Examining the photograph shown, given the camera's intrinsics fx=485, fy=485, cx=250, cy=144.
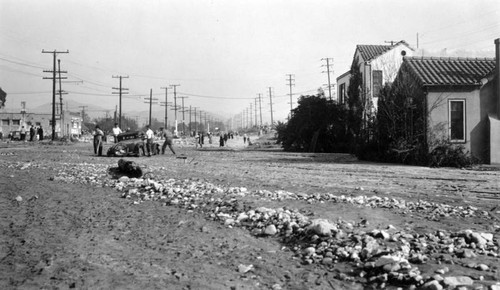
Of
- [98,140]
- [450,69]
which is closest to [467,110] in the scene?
[450,69]

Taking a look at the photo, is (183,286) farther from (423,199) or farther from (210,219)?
(423,199)

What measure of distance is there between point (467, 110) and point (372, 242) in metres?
17.1

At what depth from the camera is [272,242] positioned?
6.94 m

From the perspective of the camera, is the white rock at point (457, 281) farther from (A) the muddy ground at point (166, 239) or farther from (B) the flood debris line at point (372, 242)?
(A) the muddy ground at point (166, 239)

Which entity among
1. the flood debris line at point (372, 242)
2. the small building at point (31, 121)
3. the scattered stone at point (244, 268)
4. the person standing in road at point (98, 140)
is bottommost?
the scattered stone at point (244, 268)

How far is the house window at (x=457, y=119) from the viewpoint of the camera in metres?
21.1

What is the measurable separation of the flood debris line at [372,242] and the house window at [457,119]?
1293 centimetres

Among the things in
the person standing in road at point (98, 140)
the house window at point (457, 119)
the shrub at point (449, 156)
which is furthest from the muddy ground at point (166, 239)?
the person standing in road at point (98, 140)

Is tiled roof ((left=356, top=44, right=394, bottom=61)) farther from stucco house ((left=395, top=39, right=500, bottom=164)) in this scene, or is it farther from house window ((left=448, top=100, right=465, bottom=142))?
house window ((left=448, top=100, right=465, bottom=142))

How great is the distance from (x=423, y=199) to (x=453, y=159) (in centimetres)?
1133

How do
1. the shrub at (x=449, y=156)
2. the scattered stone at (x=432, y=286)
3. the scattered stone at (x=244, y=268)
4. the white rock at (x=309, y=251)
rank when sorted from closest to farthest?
the scattered stone at (x=432, y=286), the scattered stone at (x=244, y=268), the white rock at (x=309, y=251), the shrub at (x=449, y=156)

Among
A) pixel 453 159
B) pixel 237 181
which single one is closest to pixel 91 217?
pixel 237 181

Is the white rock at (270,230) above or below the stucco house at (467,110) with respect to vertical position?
below

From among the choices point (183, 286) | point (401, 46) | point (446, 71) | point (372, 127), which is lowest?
point (183, 286)
